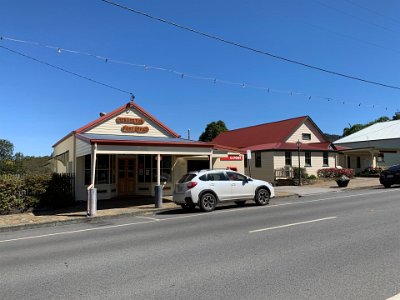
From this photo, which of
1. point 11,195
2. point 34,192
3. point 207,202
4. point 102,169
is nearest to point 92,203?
point 34,192

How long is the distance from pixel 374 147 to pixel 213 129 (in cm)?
2563

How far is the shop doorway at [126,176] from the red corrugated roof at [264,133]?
57.3 feet

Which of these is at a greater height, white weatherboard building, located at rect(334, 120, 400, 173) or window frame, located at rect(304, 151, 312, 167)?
white weatherboard building, located at rect(334, 120, 400, 173)

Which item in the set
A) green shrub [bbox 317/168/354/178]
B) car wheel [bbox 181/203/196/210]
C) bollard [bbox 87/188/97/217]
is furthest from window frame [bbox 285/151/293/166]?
bollard [bbox 87/188/97/217]

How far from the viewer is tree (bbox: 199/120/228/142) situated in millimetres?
61188

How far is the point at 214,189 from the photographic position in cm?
1628

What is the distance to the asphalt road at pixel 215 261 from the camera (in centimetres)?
547

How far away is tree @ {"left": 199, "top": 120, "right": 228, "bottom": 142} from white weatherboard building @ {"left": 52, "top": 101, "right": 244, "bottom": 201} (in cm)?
3589

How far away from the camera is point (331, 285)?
215 inches

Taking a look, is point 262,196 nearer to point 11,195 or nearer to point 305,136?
point 11,195

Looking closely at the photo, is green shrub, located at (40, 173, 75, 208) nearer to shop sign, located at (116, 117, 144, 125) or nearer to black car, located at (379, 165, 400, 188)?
shop sign, located at (116, 117, 144, 125)

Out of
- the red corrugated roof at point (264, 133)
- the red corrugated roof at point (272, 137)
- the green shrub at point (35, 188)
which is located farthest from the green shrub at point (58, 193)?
the red corrugated roof at point (264, 133)

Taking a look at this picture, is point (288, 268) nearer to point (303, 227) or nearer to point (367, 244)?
point (367, 244)

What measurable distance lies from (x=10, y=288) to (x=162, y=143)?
12781mm
